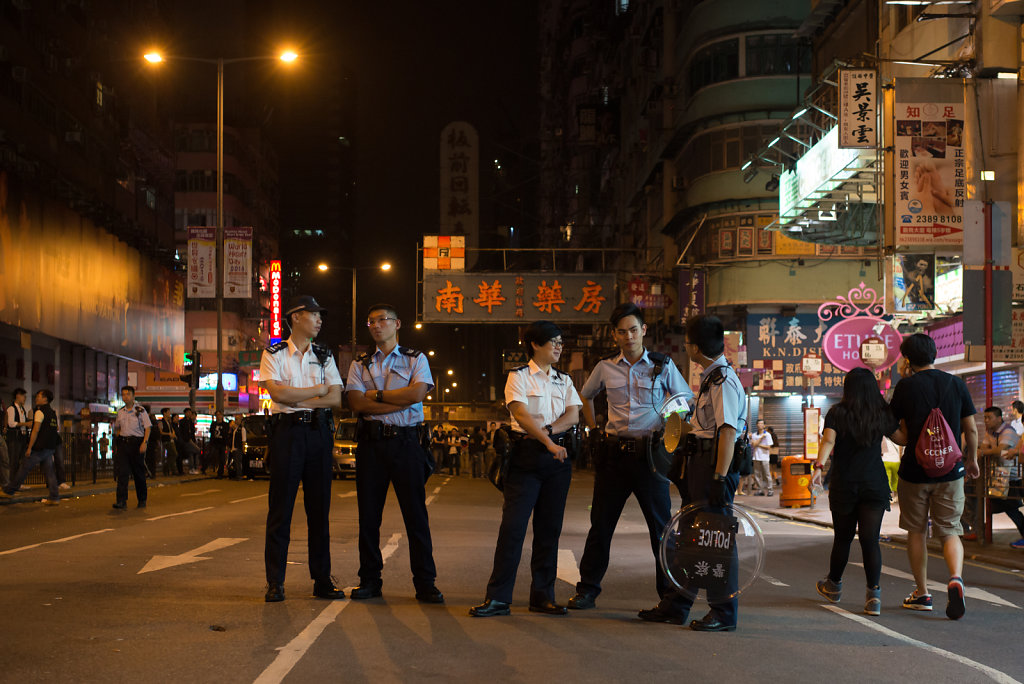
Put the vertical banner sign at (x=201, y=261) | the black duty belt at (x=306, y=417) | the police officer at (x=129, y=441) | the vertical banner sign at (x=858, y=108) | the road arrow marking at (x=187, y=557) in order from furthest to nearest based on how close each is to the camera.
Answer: the vertical banner sign at (x=201, y=261), the vertical banner sign at (x=858, y=108), the police officer at (x=129, y=441), the road arrow marking at (x=187, y=557), the black duty belt at (x=306, y=417)

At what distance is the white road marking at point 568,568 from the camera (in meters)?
10.7

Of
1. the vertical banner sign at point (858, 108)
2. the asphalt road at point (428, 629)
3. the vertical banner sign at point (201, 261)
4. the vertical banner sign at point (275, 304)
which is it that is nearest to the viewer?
the asphalt road at point (428, 629)

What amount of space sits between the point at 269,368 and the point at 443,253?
114ft

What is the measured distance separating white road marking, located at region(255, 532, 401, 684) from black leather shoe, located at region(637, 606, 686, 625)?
2.03 meters

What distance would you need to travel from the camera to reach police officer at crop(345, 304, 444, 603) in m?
8.77

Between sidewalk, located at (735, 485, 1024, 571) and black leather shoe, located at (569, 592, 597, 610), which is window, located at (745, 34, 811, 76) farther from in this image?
black leather shoe, located at (569, 592, 597, 610)

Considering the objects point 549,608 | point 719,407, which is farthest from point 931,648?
point 549,608

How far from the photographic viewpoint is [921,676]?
655 centimetres

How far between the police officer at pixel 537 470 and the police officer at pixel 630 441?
9.9 inches

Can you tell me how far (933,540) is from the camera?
16.5 meters

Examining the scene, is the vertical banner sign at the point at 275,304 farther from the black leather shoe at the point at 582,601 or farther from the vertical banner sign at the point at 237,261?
the black leather shoe at the point at 582,601

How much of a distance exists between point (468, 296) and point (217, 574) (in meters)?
33.1

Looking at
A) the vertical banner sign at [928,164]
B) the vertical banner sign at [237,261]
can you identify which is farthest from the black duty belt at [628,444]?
the vertical banner sign at [237,261]

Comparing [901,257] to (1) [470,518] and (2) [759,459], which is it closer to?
(2) [759,459]
